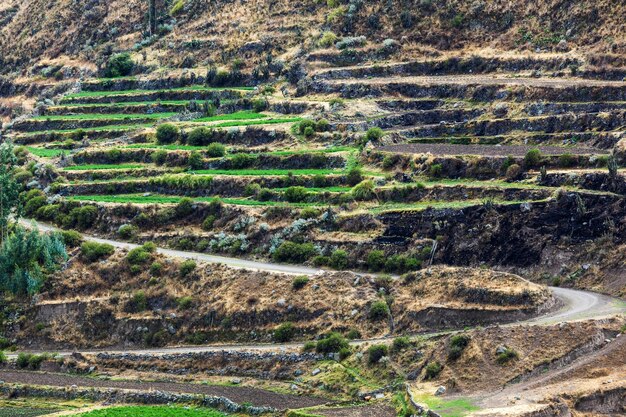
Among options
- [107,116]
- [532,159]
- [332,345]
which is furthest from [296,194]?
[107,116]

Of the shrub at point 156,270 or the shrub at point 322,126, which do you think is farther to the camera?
the shrub at point 322,126

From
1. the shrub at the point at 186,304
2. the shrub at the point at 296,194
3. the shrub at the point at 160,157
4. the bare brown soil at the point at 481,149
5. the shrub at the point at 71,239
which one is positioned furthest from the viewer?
the shrub at the point at 160,157

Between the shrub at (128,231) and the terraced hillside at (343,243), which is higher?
the terraced hillside at (343,243)

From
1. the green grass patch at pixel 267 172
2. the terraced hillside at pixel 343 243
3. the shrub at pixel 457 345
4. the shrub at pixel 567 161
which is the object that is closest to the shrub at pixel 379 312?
the terraced hillside at pixel 343 243

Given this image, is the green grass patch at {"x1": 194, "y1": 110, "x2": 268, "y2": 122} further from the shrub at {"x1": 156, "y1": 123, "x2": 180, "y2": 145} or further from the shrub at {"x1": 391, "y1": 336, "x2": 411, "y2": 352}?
the shrub at {"x1": 391, "y1": 336, "x2": 411, "y2": 352}

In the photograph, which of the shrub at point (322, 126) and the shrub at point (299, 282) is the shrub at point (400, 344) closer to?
the shrub at point (299, 282)

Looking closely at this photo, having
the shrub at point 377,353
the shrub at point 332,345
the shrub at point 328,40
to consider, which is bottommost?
the shrub at point 332,345
